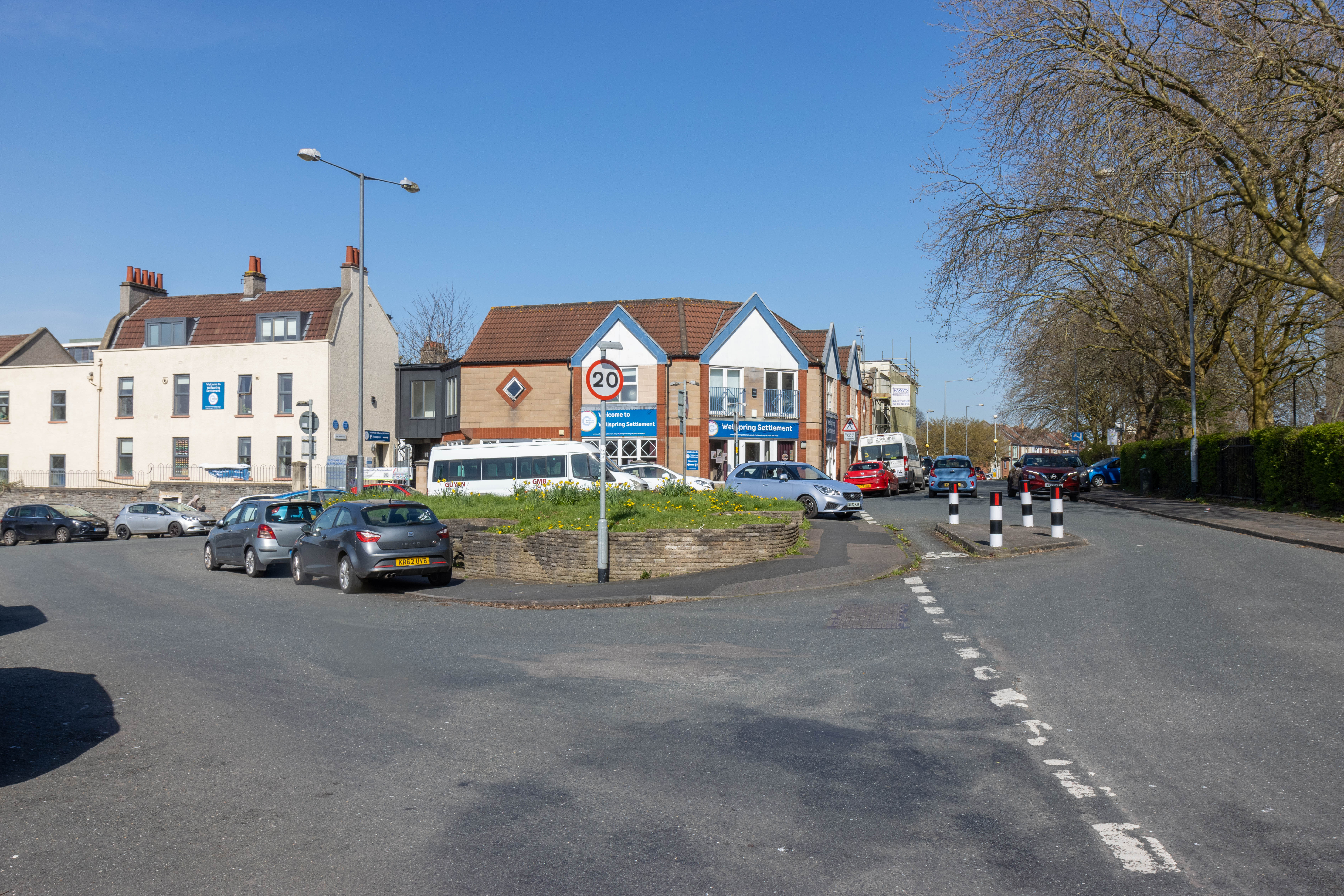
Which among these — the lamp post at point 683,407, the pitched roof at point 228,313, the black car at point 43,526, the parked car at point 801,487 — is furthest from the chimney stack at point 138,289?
the parked car at point 801,487

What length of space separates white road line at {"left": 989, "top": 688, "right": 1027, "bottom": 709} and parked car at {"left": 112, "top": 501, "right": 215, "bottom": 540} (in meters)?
35.5

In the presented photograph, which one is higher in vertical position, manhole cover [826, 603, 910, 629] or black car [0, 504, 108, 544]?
manhole cover [826, 603, 910, 629]

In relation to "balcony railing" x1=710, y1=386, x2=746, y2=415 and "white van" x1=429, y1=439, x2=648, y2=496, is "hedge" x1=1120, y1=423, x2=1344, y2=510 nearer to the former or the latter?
"white van" x1=429, y1=439, x2=648, y2=496

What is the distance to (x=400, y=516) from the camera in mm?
16453

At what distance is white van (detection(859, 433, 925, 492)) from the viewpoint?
4641cm

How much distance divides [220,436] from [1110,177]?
42267 millimetres

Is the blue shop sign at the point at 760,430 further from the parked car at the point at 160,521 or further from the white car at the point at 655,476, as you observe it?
the parked car at the point at 160,521

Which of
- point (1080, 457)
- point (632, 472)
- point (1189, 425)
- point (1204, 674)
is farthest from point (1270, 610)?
point (1080, 457)

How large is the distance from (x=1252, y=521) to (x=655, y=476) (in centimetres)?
1530

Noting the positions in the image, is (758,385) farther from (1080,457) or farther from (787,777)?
(787,777)

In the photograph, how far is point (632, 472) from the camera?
28656mm

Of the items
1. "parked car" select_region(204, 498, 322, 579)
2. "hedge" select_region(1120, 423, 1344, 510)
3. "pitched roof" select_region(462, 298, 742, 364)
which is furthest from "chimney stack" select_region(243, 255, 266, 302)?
"hedge" select_region(1120, 423, 1344, 510)

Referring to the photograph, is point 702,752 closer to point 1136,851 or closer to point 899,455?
point 1136,851

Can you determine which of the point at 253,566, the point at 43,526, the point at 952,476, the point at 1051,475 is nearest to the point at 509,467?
the point at 253,566
